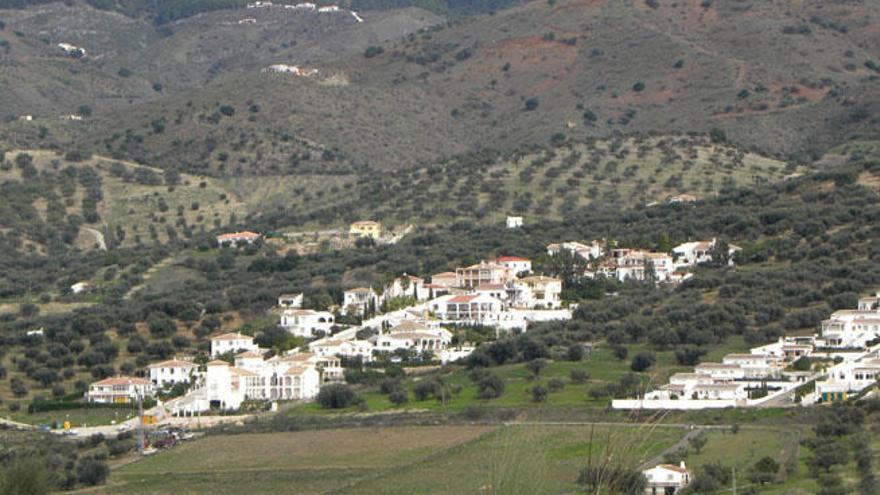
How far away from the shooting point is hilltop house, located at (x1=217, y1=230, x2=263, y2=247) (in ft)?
333

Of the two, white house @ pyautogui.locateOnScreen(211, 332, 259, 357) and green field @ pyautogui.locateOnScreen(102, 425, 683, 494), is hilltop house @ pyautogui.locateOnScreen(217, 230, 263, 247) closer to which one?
white house @ pyautogui.locateOnScreen(211, 332, 259, 357)

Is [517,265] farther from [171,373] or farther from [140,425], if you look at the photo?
[140,425]

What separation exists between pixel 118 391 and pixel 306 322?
11.2 m

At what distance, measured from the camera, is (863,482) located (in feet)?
143

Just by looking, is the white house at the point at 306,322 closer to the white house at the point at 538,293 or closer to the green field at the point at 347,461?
the white house at the point at 538,293

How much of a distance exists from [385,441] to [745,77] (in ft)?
294

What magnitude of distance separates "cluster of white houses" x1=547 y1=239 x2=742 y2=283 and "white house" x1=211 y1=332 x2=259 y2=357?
15.0m

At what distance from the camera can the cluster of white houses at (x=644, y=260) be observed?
83.5m

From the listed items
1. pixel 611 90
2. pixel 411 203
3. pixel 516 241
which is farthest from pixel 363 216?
pixel 611 90

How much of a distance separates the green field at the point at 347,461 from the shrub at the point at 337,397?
13.8 ft

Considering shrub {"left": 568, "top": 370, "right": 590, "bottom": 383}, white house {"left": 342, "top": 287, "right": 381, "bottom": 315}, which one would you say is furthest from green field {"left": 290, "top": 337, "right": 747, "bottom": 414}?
white house {"left": 342, "top": 287, "right": 381, "bottom": 315}

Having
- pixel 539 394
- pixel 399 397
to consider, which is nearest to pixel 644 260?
pixel 399 397

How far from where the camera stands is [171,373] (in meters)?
71.7

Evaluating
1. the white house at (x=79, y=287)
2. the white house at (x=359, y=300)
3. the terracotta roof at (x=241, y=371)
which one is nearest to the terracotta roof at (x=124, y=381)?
the terracotta roof at (x=241, y=371)
